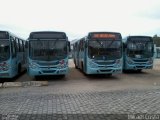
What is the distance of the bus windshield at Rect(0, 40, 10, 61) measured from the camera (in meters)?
17.1

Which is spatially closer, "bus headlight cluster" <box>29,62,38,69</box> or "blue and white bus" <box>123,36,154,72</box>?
"bus headlight cluster" <box>29,62,38,69</box>

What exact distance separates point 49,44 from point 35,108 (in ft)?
29.7

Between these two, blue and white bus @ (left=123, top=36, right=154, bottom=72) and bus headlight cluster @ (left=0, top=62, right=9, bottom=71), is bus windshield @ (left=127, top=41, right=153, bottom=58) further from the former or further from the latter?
bus headlight cluster @ (left=0, top=62, right=9, bottom=71)

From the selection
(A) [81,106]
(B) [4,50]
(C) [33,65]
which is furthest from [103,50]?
(A) [81,106]

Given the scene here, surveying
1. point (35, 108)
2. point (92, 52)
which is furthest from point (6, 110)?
point (92, 52)

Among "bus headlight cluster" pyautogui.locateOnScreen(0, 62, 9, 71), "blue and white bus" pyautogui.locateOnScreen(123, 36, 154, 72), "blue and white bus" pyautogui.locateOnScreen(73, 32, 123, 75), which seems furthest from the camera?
"blue and white bus" pyautogui.locateOnScreen(123, 36, 154, 72)

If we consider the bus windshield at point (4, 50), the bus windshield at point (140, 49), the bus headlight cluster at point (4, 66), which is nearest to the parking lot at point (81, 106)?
the bus headlight cluster at point (4, 66)

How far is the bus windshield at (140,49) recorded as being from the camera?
2286 centimetres

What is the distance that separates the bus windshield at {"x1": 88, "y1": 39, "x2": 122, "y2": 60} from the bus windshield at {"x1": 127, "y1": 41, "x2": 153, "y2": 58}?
429cm

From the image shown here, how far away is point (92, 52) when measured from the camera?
1867cm

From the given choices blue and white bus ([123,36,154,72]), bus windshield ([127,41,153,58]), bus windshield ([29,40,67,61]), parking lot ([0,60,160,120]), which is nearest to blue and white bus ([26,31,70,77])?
bus windshield ([29,40,67,61])

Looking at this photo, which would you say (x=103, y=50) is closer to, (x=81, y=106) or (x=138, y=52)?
(x=138, y=52)

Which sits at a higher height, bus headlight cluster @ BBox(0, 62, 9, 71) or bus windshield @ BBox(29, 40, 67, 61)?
bus windshield @ BBox(29, 40, 67, 61)

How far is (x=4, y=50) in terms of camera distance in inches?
674
